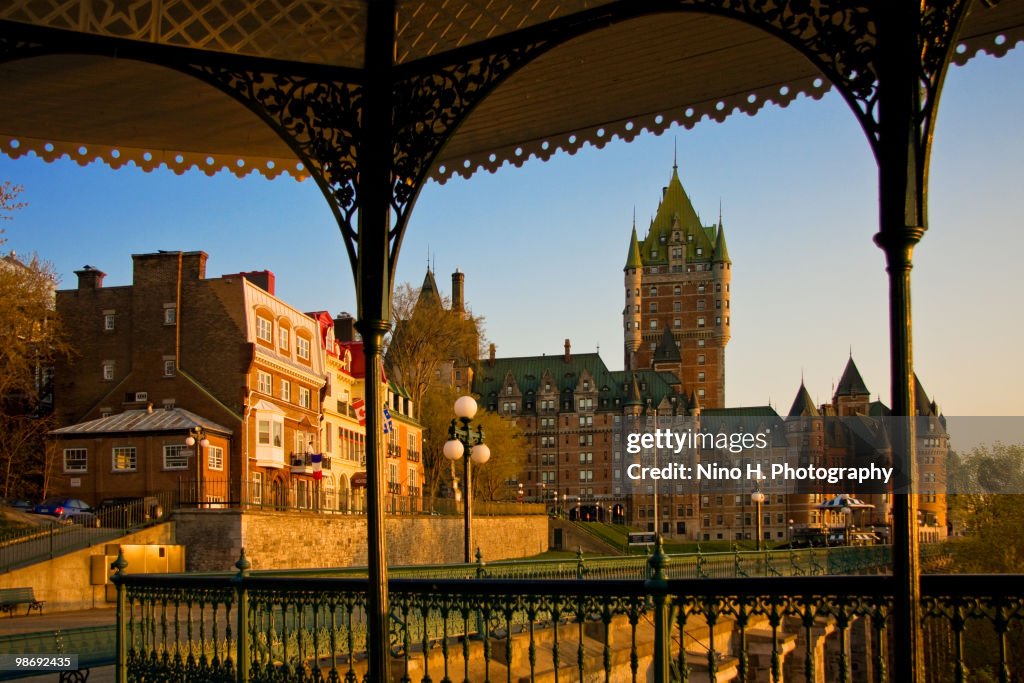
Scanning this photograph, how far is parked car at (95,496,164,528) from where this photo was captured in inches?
1273

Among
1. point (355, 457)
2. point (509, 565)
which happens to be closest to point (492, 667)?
point (509, 565)

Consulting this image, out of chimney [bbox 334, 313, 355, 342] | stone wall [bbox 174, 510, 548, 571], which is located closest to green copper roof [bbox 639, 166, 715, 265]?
chimney [bbox 334, 313, 355, 342]

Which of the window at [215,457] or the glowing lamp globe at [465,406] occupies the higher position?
the glowing lamp globe at [465,406]

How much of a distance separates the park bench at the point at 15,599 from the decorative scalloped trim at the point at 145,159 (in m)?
18.1

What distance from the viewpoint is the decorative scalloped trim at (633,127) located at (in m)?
7.37

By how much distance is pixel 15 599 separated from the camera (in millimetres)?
23562

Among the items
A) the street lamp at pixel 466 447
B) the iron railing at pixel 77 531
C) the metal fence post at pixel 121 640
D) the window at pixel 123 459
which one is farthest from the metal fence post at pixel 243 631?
the window at pixel 123 459

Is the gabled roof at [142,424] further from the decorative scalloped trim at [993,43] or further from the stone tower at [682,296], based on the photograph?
the stone tower at [682,296]

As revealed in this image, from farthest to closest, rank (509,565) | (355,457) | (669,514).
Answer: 1. (669,514)
2. (355,457)
3. (509,565)

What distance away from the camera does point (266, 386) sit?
1660 inches

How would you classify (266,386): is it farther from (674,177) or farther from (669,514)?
(674,177)

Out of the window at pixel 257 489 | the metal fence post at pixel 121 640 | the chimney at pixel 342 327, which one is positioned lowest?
the window at pixel 257 489

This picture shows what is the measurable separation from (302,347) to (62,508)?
1541 centimetres

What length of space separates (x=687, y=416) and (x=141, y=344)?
9246 centimetres
